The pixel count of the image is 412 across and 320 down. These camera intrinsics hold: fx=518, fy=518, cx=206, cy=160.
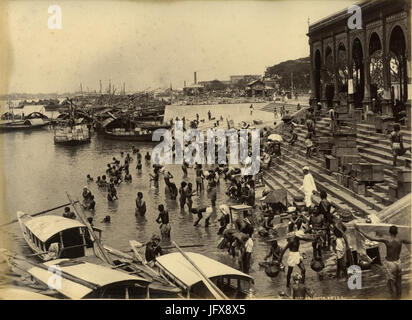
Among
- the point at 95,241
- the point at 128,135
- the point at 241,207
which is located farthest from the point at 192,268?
the point at 128,135

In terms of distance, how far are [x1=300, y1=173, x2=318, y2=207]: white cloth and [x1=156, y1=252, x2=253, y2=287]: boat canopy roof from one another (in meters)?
1.85

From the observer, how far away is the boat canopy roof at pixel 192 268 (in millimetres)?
8805

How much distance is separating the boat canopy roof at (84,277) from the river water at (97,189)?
0.65 m

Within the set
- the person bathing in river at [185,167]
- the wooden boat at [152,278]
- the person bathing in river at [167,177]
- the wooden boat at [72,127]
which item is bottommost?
the wooden boat at [152,278]

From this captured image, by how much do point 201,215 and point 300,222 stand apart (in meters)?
1.89

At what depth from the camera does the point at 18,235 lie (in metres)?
9.83

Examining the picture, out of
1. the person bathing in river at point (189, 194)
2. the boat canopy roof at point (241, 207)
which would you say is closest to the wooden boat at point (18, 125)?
the person bathing in river at point (189, 194)

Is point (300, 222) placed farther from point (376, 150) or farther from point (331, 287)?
point (376, 150)

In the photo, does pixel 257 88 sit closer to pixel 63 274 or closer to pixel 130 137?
pixel 130 137

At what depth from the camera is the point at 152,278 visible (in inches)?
362

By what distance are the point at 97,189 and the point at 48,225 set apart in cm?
118

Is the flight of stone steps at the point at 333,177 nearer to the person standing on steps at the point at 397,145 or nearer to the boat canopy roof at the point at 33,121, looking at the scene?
the person standing on steps at the point at 397,145

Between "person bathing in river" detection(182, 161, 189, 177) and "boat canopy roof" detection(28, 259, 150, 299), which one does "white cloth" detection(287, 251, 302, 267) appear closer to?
"boat canopy roof" detection(28, 259, 150, 299)
